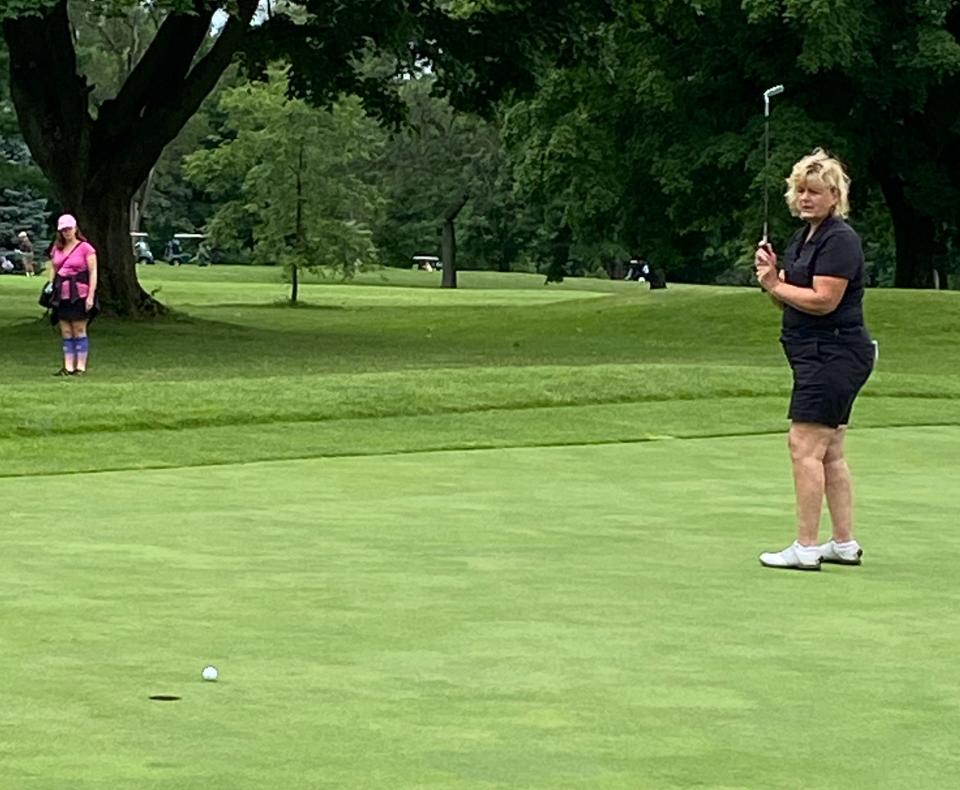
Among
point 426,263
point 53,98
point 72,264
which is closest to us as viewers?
point 72,264

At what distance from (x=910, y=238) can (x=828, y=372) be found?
1855 inches

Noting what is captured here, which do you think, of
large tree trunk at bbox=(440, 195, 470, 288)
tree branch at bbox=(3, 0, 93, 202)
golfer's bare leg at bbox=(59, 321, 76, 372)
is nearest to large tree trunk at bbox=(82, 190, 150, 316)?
tree branch at bbox=(3, 0, 93, 202)

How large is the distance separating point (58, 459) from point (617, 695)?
10.8 metres

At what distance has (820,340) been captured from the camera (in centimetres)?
1077

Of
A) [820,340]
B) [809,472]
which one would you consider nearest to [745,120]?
[820,340]

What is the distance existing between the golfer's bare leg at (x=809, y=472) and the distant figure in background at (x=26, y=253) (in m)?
90.5

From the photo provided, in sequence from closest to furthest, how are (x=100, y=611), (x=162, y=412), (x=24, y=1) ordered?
(x=100, y=611) → (x=162, y=412) → (x=24, y=1)

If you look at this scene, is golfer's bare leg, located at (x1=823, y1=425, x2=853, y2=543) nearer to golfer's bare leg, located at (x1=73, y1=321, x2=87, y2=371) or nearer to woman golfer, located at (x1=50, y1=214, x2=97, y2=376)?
woman golfer, located at (x1=50, y1=214, x2=97, y2=376)

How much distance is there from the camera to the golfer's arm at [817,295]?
10.6 metres

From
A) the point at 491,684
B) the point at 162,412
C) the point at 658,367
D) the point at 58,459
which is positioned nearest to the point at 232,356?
the point at 658,367

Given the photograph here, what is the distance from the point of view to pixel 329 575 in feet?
32.8

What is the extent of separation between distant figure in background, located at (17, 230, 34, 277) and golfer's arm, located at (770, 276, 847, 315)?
90636 millimetres

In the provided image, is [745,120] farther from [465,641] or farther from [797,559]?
[465,641]

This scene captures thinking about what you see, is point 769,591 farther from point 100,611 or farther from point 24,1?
point 24,1
